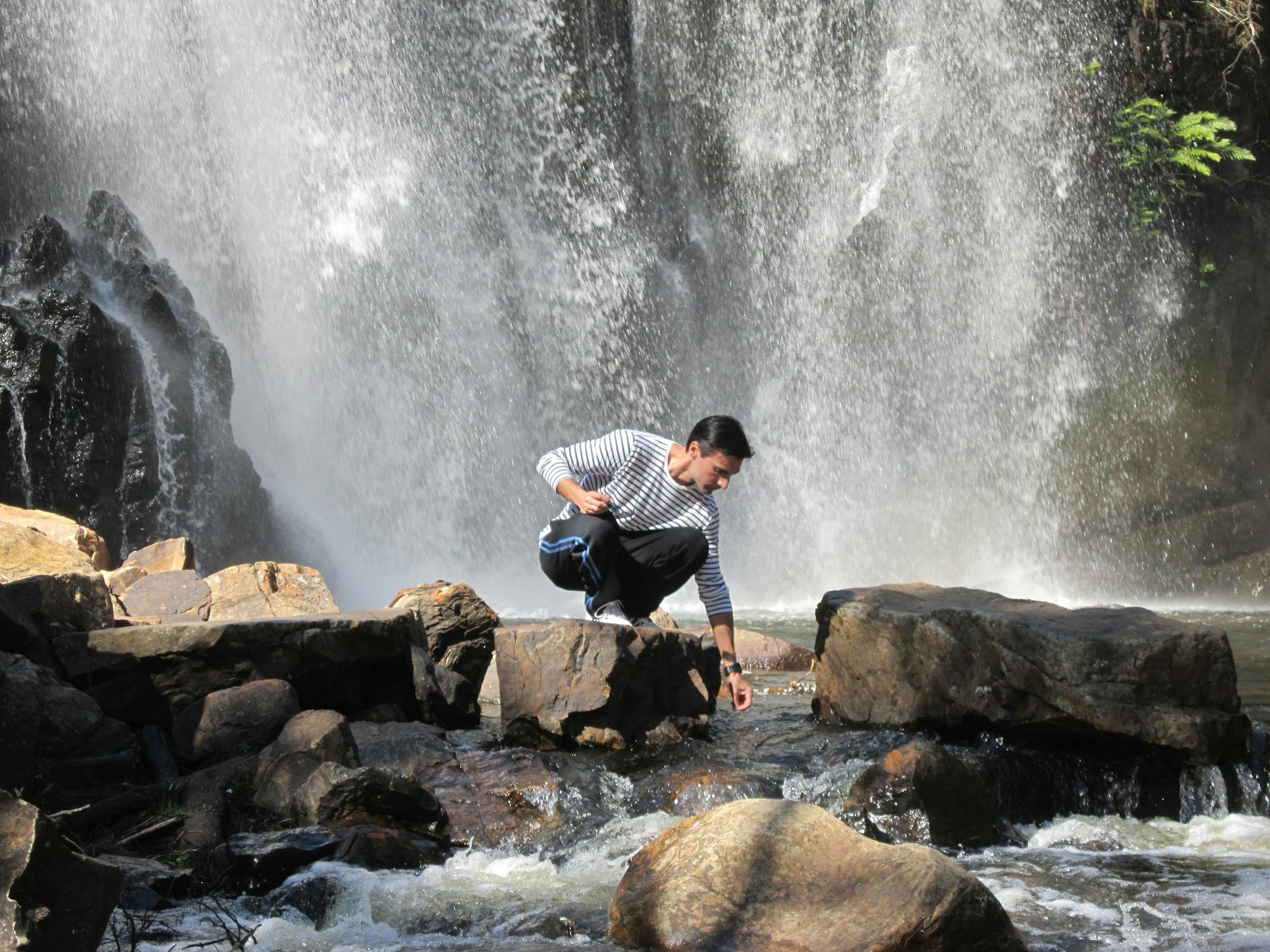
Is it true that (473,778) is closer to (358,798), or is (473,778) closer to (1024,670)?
(358,798)

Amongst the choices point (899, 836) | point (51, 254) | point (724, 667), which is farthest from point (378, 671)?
point (51, 254)

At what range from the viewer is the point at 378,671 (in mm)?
5328

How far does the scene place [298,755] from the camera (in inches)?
164

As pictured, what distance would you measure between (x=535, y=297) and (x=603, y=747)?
1279 cm

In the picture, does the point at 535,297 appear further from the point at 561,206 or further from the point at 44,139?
the point at 44,139

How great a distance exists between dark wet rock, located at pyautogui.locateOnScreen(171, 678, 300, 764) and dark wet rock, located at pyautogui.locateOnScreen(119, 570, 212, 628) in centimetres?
203

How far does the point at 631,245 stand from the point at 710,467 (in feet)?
43.5

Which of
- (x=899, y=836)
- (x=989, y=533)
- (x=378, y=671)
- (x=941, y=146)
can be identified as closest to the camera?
(x=899, y=836)

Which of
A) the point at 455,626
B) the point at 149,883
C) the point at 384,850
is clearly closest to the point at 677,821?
the point at 384,850

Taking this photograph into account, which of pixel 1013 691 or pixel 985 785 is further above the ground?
pixel 1013 691

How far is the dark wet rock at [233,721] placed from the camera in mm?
4488

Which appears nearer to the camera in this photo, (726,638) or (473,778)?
(473,778)

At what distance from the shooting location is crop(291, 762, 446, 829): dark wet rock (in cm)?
388

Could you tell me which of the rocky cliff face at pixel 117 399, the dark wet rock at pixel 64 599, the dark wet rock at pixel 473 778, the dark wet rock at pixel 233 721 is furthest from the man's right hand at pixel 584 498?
the rocky cliff face at pixel 117 399
